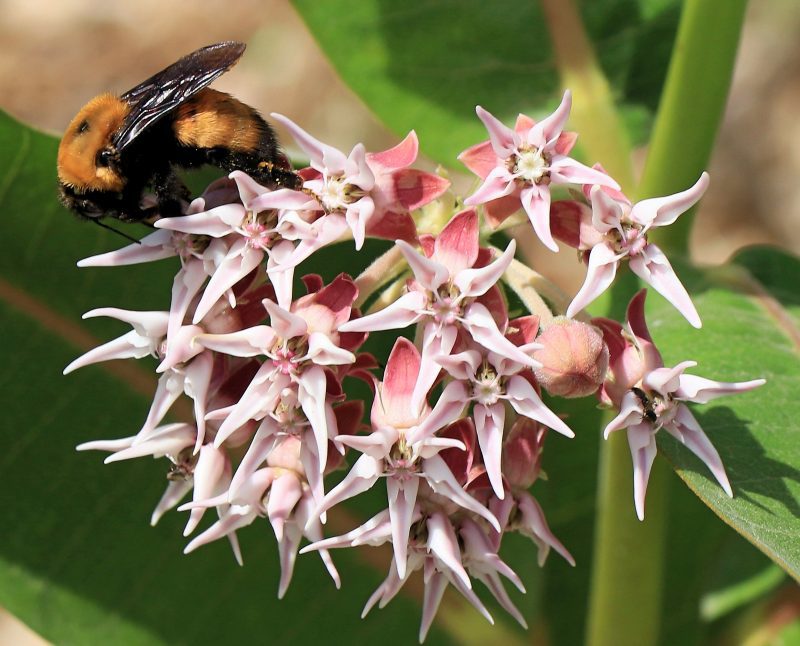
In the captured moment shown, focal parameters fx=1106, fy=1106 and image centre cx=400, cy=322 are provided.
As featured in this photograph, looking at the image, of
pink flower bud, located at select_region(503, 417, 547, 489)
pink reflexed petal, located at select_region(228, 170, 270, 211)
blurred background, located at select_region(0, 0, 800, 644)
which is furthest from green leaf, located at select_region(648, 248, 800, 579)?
blurred background, located at select_region(0, 0, 800, 644)

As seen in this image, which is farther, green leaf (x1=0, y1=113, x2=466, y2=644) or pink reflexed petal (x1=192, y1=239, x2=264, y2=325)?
green leaf (x1=0, y1=113, x2=466, y2=644)

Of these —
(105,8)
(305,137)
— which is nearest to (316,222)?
(305,137)

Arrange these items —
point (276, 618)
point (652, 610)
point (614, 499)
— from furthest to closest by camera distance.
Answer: point (276, 618)
point (652, 610)
point (614, 499)

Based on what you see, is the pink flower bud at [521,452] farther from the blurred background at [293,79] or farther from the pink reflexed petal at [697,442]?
the blurred background at [293,79]

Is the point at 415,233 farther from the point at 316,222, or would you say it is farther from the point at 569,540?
the point at 569,540

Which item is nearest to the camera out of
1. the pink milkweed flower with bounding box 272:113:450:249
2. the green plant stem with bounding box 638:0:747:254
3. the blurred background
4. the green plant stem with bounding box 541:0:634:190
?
the pink milkweed flower with bounding box 272:113:450:249

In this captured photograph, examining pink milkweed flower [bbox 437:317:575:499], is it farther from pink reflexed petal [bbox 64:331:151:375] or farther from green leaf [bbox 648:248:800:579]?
pink reflexed petal [bbox 64:331:151:375]

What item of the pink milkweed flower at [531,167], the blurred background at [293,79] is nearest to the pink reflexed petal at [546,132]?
the pink milkweed flower at [531,167]
